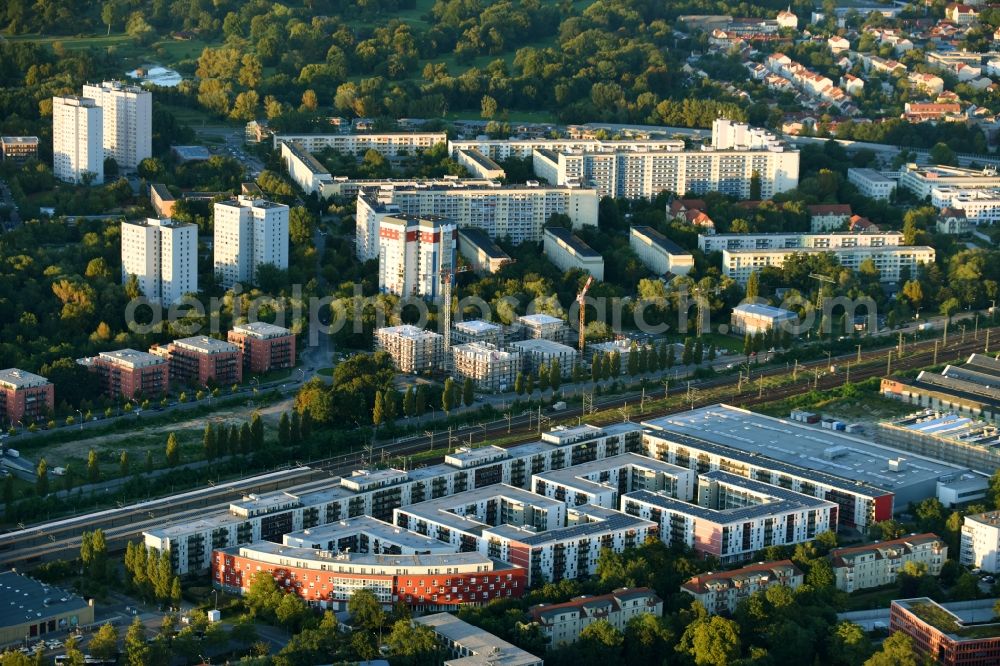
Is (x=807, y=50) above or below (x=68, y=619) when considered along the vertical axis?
above

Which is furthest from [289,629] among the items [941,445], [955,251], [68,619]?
Result: [955,251]

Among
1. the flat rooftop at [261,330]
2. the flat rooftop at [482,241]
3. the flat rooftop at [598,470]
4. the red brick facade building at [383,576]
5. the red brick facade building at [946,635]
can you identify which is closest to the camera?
the red brick facade building at [946,635]

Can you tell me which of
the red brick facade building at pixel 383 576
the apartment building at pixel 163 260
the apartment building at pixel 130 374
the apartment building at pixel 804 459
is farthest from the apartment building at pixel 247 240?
the red brick facade building at pixel 383 576

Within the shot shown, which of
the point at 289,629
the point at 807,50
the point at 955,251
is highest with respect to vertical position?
the point at 807,50

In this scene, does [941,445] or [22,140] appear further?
[22,140]

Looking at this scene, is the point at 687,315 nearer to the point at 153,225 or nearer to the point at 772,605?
the point at 153,225

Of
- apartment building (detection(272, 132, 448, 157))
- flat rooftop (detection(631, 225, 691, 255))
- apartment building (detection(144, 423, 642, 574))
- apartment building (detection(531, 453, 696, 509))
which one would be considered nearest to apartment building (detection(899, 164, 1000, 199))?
flat rooftop (detection(631, 225, 691, 255))

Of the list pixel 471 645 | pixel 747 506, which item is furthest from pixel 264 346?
pixel 471 645

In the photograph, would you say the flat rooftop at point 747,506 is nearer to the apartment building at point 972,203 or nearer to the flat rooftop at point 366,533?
the flat rooftop at point 366,533
